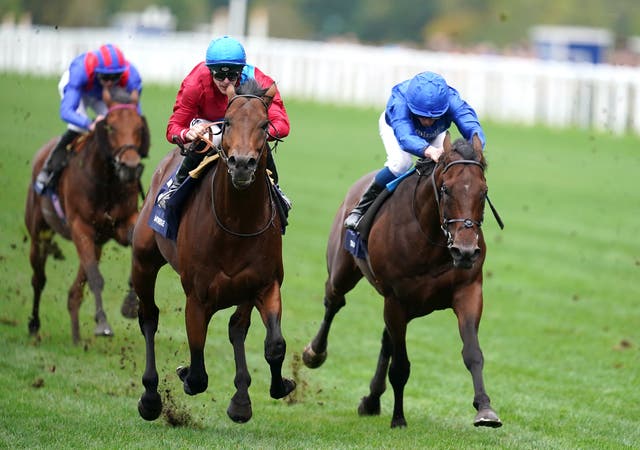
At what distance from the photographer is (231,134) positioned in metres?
6.58

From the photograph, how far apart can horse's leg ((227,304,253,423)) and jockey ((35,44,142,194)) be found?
124 inches

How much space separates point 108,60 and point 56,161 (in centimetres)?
99

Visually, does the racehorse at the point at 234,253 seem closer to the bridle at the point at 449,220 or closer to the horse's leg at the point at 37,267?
the bridle at the point at 449,220

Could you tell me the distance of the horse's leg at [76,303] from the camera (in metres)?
10.5

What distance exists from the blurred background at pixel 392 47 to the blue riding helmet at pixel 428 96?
109 inches

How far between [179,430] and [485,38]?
4725 cm

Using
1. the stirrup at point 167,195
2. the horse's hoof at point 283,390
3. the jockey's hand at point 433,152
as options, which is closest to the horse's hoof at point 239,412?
the horse's hoof at point 283,390

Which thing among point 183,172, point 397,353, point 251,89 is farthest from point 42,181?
point 251,89

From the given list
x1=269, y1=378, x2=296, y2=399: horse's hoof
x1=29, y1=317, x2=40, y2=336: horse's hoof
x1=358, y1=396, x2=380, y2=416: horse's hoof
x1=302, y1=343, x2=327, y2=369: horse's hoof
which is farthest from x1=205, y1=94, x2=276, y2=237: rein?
x1=29, y1=317, x2=40, y2=336: horse's hoof

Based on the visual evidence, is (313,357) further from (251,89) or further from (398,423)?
(251,89)

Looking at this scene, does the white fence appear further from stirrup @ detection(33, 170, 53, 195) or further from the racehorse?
the racehorse

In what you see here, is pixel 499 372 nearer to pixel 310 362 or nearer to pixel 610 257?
pixel 310 362

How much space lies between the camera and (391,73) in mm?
30297

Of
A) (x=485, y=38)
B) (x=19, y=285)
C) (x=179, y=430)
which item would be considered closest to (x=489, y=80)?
(x=19, y=285)
